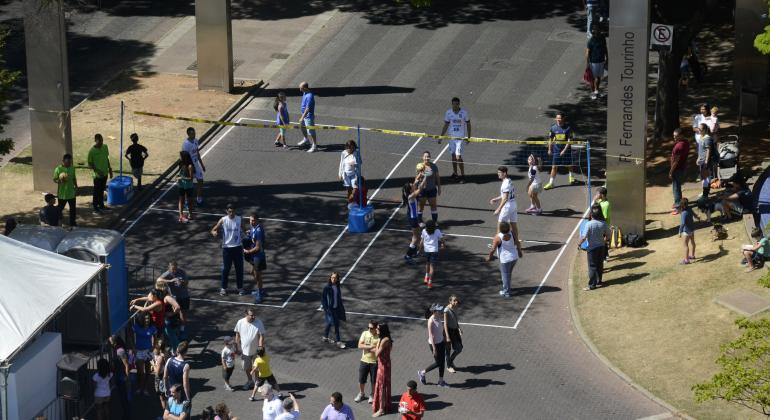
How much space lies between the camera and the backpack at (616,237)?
31.1m

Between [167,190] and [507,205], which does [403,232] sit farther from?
[167,190]

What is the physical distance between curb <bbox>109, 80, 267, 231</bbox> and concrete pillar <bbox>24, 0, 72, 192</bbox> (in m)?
2.13

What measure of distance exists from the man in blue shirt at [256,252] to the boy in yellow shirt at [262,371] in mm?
3513

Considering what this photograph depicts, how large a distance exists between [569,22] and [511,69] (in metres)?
3.61

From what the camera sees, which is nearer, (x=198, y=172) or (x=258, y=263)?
(x=258, y=263)

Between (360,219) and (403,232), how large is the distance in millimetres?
962

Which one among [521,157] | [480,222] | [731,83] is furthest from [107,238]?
[731,83]

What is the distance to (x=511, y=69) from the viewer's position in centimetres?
3994

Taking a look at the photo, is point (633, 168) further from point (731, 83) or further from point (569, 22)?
point (569, 22)

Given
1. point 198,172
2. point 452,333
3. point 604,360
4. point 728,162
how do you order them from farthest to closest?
point 198,172 → point 728,162 → point 604,360 → point 452,333

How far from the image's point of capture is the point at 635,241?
30.9 meters

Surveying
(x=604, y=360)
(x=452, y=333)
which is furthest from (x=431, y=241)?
(x=604, y=360)

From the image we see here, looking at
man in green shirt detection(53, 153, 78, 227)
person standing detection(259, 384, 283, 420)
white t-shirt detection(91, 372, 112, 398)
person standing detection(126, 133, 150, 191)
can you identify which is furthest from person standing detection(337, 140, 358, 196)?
white t-shirt detection(91, 372, 112, 398)

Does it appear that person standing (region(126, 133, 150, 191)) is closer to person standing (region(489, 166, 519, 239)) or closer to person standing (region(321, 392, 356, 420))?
person standing (region(489, 166, 519, 239))
